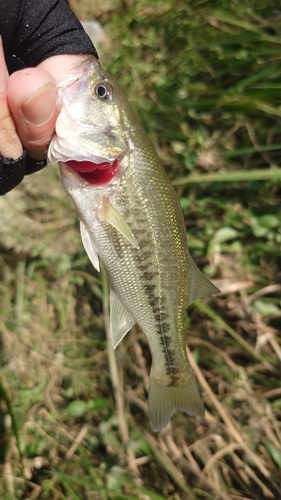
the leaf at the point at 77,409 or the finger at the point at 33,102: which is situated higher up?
the finger at the point at 33,102

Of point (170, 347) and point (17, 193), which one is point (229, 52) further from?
point (170, 347)

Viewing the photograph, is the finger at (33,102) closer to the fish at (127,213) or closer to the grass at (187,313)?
the fish at (127,213)

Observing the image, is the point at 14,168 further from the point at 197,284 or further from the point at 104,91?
the point at 197,284

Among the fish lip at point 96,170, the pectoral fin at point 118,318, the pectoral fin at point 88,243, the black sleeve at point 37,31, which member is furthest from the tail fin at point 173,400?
the black sleeve at point 37,31

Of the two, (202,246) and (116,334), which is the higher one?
(116,334)

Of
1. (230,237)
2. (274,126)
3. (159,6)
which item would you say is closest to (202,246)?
(230,237)

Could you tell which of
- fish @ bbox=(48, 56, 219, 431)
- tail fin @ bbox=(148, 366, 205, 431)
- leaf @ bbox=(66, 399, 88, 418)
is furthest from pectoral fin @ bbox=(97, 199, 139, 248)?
leaf @ bbox=(66, 399, 88, 418)
